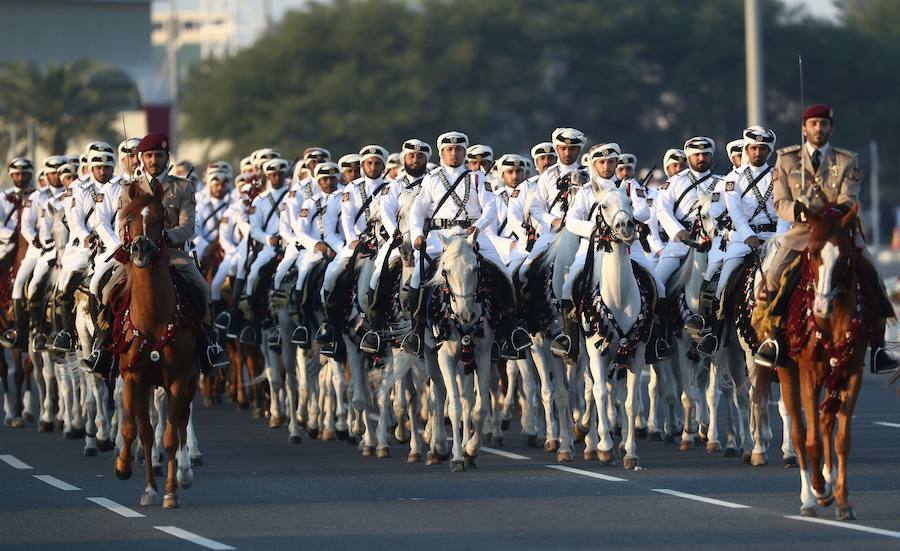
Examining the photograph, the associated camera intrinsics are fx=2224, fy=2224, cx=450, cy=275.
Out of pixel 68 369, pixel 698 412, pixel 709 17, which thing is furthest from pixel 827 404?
pixel 709 17

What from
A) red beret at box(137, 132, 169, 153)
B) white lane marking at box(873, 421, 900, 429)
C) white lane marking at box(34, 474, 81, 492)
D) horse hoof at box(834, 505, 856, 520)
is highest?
red beret at box(137, 132, 169, 153)

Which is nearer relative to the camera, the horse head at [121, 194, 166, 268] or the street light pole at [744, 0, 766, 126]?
the horse head at [121, 194, 166, 268]

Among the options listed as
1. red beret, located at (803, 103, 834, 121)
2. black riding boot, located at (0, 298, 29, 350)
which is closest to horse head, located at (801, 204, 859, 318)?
red beret, located at (803, 103, 834, 121)

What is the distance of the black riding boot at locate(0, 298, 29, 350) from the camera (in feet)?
81.9

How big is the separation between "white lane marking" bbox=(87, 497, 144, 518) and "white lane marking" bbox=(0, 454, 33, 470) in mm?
2989

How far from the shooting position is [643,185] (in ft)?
77.0

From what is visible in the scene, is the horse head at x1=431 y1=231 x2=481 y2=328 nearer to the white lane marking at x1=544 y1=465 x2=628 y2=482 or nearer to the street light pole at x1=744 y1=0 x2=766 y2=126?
the white lane marking at x1=544 y1=465 x2=628 y2=482

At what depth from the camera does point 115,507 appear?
16.7 meters

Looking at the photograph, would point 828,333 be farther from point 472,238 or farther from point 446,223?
point 446,223

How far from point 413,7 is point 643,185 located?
228 feet

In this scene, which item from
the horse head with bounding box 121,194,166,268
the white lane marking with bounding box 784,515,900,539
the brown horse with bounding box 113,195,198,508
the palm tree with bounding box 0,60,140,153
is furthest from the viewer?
the palm tree with bounding box 0,60,140,153

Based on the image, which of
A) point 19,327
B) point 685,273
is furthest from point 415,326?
point 19,327

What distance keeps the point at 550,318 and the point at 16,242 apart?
7.69m

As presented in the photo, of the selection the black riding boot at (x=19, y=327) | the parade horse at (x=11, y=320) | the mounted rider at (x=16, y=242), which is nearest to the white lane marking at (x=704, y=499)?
the mounted rider at (x=16, y=242)
